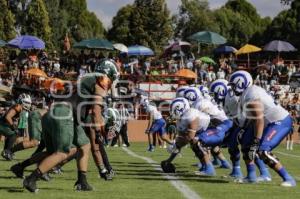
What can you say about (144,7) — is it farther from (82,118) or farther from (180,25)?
(82,118)

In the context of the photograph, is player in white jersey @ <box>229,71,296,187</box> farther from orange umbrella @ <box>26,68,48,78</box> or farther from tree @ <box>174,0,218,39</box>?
tree @ <box>174,0,218,39</box>

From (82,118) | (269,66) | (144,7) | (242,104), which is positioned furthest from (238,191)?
(144,7)

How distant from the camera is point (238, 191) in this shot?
1028cm

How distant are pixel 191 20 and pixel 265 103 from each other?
63.1 m

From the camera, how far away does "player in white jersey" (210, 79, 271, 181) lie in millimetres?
12289

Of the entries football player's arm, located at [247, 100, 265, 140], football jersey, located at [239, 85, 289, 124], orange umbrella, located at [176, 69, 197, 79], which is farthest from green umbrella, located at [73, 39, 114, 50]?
football player's arm, located at [247, 100, 265, 140]

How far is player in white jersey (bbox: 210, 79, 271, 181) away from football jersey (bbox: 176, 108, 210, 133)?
46cm

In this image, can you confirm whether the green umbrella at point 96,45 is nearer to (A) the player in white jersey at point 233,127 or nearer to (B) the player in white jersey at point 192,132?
(A) the player in white jersey at point 233,127

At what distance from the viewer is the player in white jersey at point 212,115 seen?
43.4 feet

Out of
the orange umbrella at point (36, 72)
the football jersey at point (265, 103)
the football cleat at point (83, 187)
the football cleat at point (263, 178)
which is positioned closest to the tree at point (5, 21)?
the orange umbrella at point (36, 72)

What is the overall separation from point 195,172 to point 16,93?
4670mm

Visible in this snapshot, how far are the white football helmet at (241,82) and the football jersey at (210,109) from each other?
2003mm

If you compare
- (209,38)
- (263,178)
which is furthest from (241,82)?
(209,38)

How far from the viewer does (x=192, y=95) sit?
14.3 m
